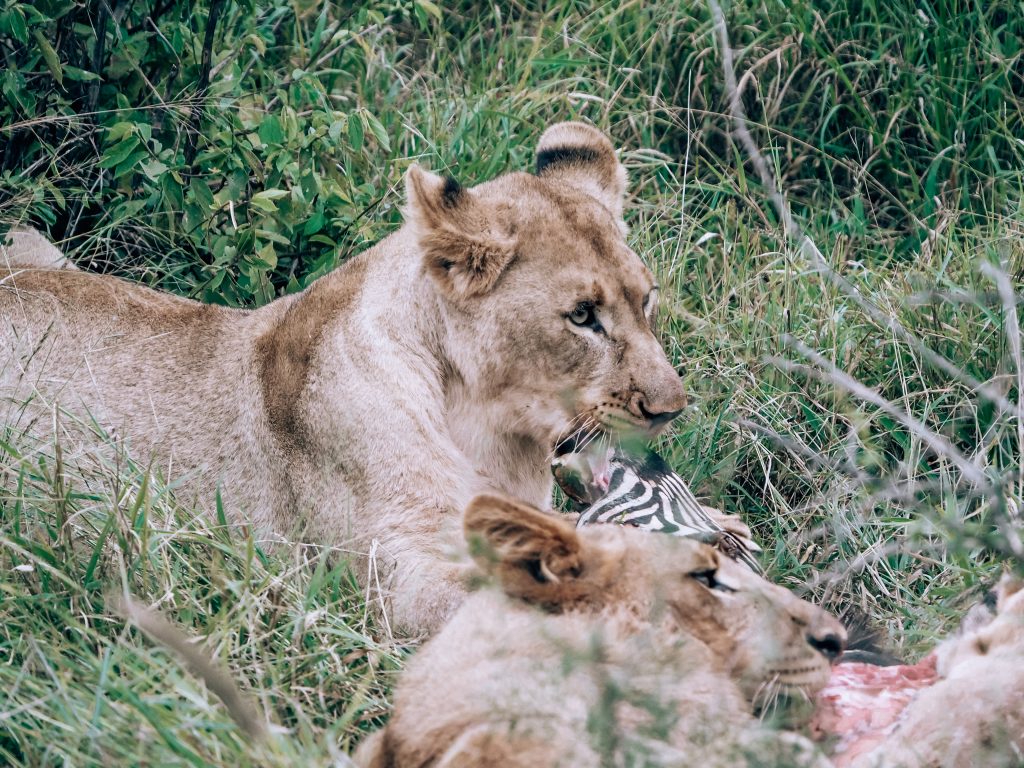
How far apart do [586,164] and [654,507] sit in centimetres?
133

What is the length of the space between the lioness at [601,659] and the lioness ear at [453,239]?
1237 mm

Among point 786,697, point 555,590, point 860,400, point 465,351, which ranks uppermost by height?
point 555,590

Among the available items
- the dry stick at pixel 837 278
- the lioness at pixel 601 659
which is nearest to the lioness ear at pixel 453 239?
the dry stick at pixel 837 278

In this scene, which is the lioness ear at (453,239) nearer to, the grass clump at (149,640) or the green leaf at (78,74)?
the grass clump at (149,640)

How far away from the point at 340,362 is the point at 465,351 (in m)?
0.36

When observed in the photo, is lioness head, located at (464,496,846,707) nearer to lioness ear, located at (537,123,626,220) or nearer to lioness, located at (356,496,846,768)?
lioness, located at (356,496,846,768)

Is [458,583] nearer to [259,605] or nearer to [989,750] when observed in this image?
[259,605]

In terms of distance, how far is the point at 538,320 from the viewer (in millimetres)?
3908

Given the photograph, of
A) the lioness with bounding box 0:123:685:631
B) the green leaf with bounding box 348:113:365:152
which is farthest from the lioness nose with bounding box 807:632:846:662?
the green leaf with bounding box 348:113:365:152

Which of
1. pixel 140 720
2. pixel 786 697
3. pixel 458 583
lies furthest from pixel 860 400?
pixel 140 720

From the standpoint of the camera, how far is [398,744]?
2.39 meters

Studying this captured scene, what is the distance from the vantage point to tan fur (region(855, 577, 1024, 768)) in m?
2.41

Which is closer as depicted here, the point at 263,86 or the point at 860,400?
the point at 860,400

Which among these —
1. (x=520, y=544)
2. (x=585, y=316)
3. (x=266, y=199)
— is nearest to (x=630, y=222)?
(x=266, y=199)
